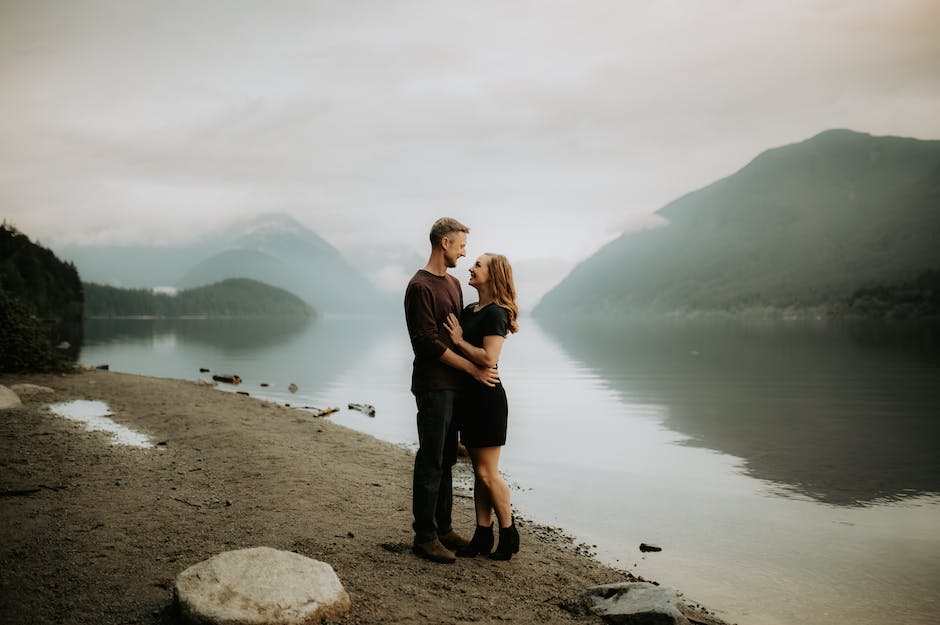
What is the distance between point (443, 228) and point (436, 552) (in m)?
3.69

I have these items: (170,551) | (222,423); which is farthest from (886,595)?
(222,423)

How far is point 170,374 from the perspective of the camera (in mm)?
39344

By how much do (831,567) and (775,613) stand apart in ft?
→ 7.47

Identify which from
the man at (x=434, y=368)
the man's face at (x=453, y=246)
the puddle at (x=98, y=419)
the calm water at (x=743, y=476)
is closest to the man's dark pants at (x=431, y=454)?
the man at (x=434, y=368)

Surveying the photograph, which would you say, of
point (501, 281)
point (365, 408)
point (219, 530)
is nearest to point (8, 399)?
point (219, 530)

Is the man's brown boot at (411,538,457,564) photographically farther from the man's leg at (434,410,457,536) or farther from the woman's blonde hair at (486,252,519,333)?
the woman's blonde hair at (486,252,519,333)

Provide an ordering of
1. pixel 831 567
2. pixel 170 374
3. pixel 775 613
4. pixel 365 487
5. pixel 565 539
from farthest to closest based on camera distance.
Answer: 1. pixel 170 374
2. pixel 365 487
3. pixel 565 539
4. pixel 831 567
5. pixel 775 613

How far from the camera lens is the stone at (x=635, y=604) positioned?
6035 mm

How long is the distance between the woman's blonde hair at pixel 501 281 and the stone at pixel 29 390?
16.9m

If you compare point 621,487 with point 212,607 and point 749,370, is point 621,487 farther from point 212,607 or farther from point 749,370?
point 749,370

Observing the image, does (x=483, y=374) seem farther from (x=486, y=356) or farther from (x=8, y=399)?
(x=8, y=399)

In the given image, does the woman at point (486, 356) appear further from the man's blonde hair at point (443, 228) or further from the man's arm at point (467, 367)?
the man's blonde hair at point (443, 228)

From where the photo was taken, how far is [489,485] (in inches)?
283

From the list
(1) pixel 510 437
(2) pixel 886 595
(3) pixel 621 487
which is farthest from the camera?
(1) pixel 510 437
